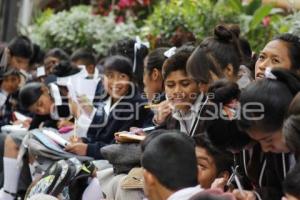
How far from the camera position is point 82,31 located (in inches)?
383

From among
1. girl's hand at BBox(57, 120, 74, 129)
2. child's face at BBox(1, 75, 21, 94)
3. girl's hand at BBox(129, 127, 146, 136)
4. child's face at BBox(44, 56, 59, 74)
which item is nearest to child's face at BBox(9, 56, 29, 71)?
child's face at BBox(44, 56, 59, 74)

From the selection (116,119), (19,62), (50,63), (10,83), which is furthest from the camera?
(19,62)

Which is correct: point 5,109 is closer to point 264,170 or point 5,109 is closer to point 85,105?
point 85,105

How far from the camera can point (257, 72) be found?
14.4 feet

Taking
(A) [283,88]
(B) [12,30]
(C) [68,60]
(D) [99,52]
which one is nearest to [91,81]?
(C) [68,60]

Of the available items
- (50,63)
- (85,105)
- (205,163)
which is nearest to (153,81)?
(85,105)

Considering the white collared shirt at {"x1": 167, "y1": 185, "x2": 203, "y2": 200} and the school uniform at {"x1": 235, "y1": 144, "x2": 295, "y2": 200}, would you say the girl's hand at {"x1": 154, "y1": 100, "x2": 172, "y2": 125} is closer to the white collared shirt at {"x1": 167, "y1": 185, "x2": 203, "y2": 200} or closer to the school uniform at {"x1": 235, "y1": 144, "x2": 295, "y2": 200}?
the school uniform at {"x1": 235, "y1": 144, "x2": 295, "y2": 200}

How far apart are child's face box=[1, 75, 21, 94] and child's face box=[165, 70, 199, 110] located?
129 inches

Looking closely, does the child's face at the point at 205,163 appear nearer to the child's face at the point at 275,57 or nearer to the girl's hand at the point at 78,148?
the child's face at the point at 275,57

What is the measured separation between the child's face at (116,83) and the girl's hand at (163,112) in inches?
33.4

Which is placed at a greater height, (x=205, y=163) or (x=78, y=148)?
(x=205, y=163)

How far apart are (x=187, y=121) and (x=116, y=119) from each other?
1002 millimetres

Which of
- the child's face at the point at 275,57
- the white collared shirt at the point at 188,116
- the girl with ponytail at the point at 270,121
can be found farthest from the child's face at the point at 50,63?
the girl with ponytail at the point at 270,121

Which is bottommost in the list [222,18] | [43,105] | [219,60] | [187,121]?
[43,105]
